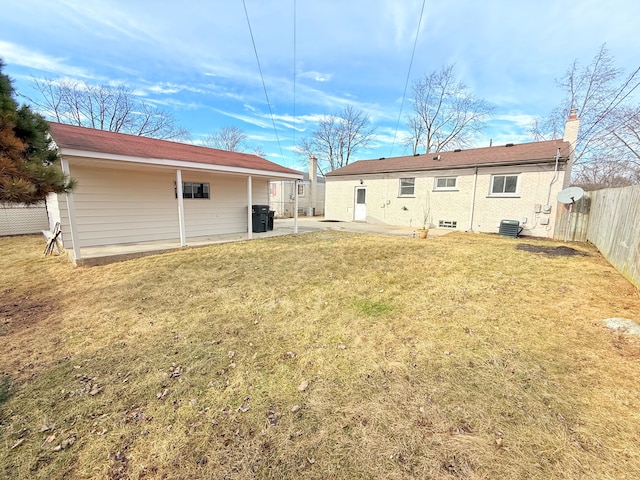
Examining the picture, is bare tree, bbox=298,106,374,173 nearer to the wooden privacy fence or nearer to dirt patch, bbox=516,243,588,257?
the wooden privacy fence

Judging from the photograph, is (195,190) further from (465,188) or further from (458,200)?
(465,188)

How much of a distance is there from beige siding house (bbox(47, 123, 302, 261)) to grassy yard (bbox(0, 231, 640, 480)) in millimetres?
2527

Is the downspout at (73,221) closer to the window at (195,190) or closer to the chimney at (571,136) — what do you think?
the window at (195,190)

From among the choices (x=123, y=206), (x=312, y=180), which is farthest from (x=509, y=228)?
(x=312, y=180)

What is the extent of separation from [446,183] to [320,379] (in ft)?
40.9

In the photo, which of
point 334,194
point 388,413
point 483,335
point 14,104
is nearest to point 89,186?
point 14,104

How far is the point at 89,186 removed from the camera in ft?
23.6

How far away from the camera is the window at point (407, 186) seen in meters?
13.7

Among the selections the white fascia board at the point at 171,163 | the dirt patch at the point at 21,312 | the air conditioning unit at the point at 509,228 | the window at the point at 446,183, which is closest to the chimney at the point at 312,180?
the window at the point at 446,183

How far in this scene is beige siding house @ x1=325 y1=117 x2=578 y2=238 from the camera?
33.2 feet

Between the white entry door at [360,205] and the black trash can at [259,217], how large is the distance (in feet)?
22.8

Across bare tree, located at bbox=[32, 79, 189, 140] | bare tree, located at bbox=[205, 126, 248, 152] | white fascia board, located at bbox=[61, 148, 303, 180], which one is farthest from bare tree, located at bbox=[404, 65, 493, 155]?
bare tree, located at bbox=[32, 79, 189, 140]

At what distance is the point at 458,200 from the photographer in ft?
40.4

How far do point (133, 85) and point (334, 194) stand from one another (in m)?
17.5
